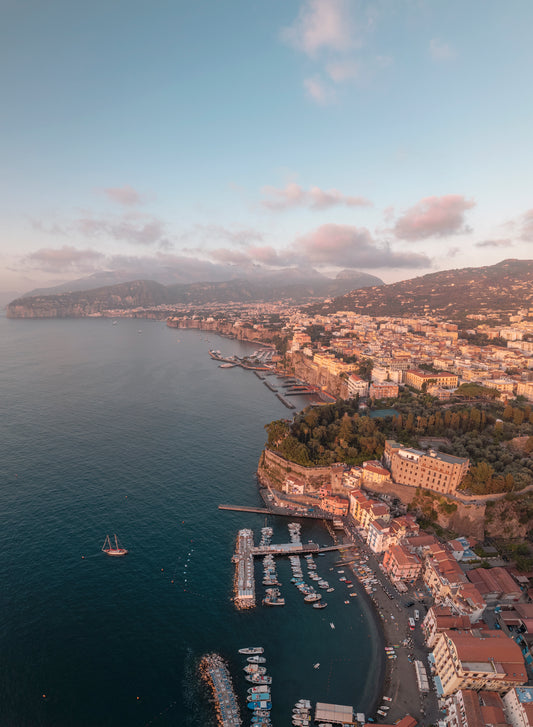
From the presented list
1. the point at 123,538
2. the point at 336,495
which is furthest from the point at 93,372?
the point at 336,495

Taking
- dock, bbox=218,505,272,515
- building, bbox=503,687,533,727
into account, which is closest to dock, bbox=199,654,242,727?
building, bbox=503,687,533,727

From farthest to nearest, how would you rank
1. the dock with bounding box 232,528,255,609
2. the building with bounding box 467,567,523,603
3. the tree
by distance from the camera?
the tree
the dock with bounding box 232,528,255,609
the building with bounding box 467,567,523,603

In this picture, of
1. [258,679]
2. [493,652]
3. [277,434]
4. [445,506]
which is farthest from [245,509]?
[493,652]

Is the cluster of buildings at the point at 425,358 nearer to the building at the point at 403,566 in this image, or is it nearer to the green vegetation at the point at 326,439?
the green vegetation at the point at 326,439

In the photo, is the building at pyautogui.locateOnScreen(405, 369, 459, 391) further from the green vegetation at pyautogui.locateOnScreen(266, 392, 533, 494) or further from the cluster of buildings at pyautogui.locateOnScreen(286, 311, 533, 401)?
the green vegetation at pyautogui.locateOnScreen(266, 392, 533, 494)

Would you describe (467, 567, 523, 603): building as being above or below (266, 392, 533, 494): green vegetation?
below

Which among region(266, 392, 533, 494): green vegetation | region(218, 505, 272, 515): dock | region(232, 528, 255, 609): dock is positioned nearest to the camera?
region(232, 528, 255, 609): dock
